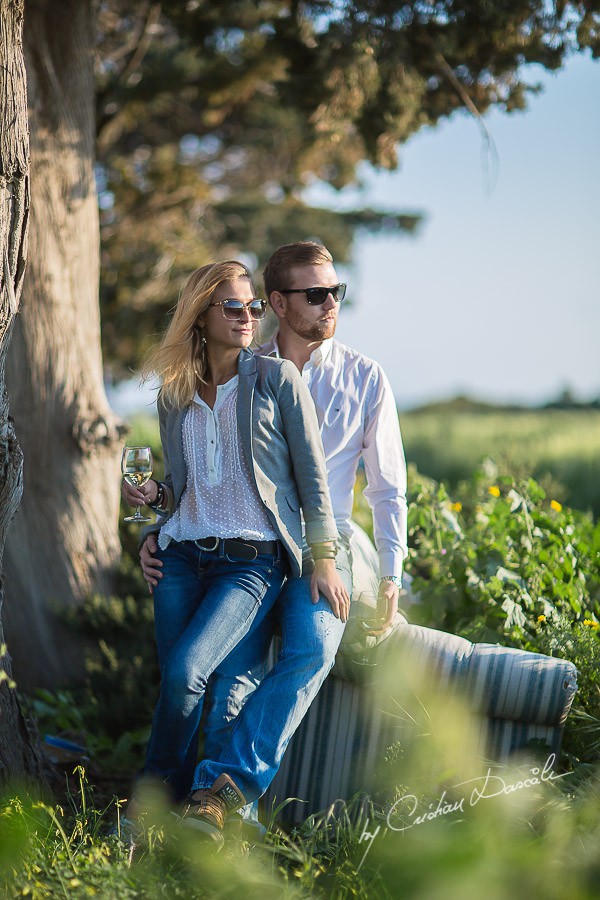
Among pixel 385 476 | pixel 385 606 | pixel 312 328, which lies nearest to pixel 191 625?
pixel 385 606

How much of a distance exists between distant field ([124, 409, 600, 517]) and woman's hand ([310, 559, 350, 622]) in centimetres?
399

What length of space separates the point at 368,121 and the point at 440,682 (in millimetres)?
4325

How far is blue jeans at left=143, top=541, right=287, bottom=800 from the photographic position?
2.98 m

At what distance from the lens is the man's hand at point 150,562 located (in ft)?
10.6

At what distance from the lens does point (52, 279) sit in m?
5.35

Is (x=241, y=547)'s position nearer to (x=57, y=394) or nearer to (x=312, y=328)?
(x=312, y=328)

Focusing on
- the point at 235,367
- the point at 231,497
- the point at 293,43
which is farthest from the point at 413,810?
the point at 293,43

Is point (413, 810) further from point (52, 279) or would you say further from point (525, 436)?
point (525, 436)

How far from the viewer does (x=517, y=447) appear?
406 inches

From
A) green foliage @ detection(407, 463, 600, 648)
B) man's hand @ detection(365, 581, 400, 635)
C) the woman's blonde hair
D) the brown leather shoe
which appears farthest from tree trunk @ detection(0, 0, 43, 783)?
green foliage @ detection(407, 463, 600, 648)

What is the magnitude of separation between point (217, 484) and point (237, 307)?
0.66 m

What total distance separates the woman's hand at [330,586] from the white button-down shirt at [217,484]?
202 mm

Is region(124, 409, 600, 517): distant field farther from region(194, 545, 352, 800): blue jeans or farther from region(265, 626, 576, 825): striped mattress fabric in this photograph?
region(194, 545, 352, 800): blue jeans
